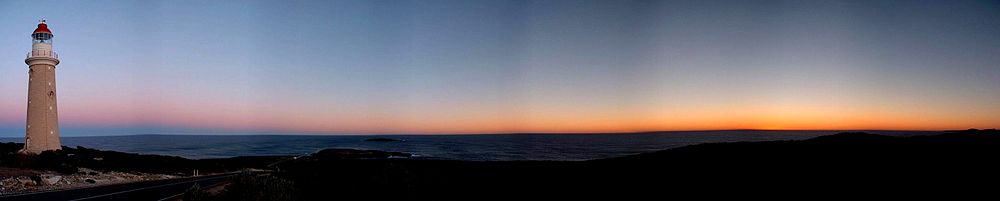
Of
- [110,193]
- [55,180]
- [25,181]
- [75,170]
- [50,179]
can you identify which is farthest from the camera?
[75,170]

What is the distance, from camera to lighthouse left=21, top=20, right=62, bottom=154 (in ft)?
104

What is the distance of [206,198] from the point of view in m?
13.0

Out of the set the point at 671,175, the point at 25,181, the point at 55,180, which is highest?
the point at 25,181

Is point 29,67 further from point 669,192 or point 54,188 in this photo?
point 669,192

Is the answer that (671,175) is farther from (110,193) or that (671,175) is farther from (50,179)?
(50,179)

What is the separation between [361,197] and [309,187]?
15.0 ft

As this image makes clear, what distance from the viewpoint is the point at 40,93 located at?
31.6 meters

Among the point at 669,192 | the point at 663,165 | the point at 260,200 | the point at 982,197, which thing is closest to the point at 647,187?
the point at 669,192

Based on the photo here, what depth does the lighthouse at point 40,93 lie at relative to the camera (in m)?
31.7

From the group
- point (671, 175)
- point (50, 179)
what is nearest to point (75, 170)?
point (50, 179)

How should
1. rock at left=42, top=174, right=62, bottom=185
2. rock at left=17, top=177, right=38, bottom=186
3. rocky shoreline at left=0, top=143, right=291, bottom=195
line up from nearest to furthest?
rock at left=17, top=177, right=38, bottom=186, rocky shoreline at left=0, top=143, right=291, bottom=195, rock at left=42, top=174, right=62, bottom=185

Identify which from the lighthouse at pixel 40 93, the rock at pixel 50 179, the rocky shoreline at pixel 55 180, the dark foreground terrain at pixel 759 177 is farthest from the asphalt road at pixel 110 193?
the lighthouse at pixel 40 93

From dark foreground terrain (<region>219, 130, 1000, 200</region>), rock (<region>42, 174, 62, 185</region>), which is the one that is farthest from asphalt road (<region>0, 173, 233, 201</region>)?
dark foreground terrain (<region>219, 130, 1000, 200</region>)

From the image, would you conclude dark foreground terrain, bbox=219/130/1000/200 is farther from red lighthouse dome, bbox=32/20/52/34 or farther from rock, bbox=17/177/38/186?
red lighthouse dome, bbox=32/20/52/34
